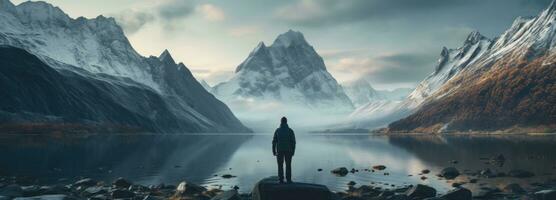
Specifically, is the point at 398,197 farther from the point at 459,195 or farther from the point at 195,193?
the point at 195,193

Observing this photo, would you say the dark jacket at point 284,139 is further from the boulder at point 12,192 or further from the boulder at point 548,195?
the boulder at point 12,192

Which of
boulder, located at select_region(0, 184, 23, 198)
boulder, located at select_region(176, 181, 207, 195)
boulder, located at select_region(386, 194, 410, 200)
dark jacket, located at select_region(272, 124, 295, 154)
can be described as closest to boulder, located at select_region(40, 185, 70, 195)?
boulder, located at select_region(0, 184, 23, 198)

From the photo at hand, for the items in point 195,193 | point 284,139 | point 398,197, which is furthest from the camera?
point 195,193

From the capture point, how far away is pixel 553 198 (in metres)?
40.4

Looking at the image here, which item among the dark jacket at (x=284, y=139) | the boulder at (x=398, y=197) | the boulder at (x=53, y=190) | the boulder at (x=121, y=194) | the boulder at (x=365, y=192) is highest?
the dark jacket at (x=284, y=139)

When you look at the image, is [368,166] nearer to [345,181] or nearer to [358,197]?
[345,181]

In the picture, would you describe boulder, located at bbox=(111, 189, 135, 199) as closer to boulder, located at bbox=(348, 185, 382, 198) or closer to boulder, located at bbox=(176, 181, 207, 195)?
boulder, located at bbox=(176, 181, 207, 195)

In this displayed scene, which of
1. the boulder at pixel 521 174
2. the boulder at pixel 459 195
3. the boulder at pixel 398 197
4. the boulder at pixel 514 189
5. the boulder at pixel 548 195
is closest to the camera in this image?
the boulder at pixel 548 195

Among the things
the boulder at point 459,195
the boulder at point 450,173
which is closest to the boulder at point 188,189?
the boulder at point 459,195

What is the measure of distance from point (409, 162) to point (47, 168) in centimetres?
6015

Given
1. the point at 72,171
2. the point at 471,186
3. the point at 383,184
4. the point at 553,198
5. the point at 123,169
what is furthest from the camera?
the point at 123,169

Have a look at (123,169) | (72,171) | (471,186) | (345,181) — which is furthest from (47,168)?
(471,186)

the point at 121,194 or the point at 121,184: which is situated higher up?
the point at 121,184

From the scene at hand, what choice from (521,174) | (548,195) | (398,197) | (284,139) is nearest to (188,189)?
(284,139)
